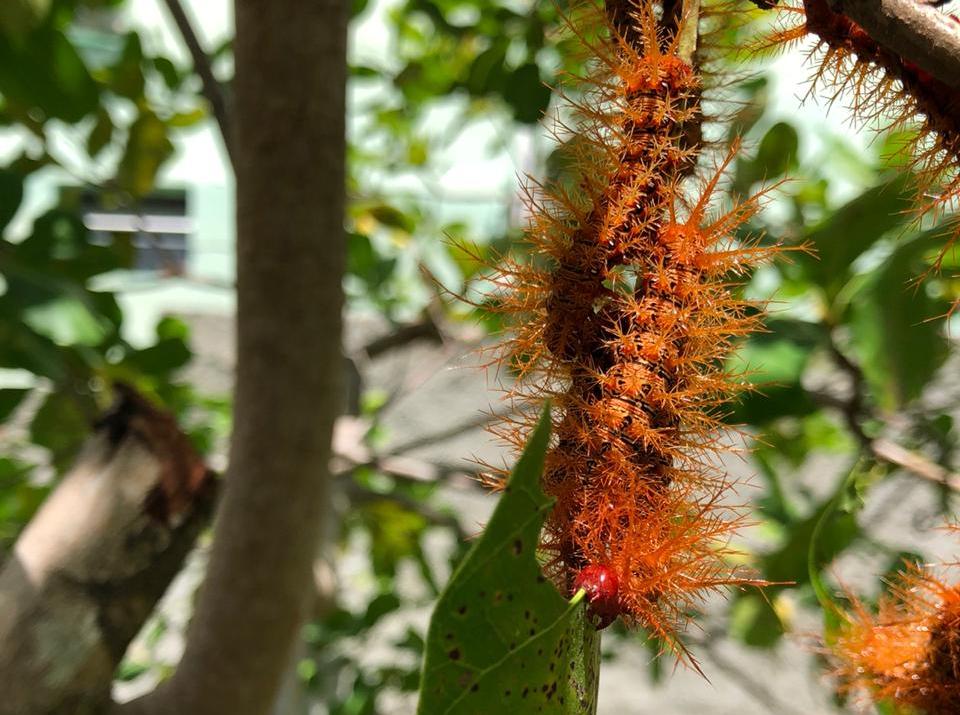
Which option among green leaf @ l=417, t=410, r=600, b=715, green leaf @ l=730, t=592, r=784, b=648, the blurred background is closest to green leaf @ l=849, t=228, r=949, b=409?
the blurred background

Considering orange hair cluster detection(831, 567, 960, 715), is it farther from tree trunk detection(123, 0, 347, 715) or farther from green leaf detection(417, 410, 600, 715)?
tree trunk detection(123, 0, 347, 715)

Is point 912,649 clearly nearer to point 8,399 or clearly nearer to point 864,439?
point 864,439

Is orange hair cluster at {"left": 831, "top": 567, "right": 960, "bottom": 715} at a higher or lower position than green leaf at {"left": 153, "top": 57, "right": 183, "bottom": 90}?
lower

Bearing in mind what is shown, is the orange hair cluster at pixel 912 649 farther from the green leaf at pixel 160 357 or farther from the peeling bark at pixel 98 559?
the green leaf at pixel 160 357

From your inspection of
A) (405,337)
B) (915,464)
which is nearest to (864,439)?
(915,464)

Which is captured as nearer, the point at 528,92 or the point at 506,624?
the point at 506,624
